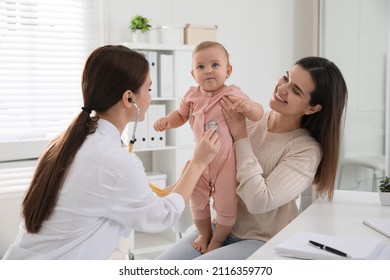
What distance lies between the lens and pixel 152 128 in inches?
148

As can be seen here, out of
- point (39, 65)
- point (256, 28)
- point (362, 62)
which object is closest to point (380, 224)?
point (39, 65)

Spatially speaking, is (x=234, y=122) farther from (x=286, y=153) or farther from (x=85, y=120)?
(x=85, y=120)

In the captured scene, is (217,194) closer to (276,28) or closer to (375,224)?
(375,224)

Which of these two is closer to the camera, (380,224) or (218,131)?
(380,224)

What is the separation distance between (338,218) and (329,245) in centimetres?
41

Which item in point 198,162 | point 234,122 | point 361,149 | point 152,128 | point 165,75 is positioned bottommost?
point 361,149

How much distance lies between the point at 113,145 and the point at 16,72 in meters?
2.37

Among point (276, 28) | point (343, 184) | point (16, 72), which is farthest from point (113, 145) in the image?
point (276, 28)

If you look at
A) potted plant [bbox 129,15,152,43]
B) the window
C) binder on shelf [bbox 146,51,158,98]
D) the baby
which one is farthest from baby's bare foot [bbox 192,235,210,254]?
potted plant [bbox 129,15,152,43]

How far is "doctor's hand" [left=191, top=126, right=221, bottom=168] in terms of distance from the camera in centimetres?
179

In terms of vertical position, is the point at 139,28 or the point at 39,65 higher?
the point at 139,28

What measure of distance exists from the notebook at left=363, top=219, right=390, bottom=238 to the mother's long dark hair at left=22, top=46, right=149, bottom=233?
0.88 metres

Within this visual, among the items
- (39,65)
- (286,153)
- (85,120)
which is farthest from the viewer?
(39,65)

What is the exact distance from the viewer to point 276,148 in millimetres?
1954
